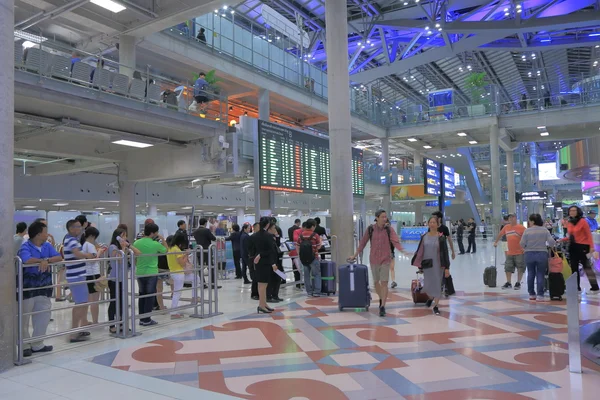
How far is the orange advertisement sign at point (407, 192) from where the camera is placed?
24.2m

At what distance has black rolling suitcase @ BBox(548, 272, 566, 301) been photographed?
27.5 ft

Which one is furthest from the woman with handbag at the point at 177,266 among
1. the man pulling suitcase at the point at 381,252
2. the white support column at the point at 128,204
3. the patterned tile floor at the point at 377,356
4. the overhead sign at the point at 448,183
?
the overhead sign at the point at 448,183

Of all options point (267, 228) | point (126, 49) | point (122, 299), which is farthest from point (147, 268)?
point (126, 49)

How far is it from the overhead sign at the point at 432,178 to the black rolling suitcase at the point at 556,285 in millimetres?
11364

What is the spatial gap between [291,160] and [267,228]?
7318 mm

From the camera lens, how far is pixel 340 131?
37.3 feet

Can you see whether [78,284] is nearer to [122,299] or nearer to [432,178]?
[122,299]

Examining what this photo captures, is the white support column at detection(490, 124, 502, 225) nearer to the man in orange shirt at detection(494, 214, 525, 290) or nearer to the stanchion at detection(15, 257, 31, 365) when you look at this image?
the man in orange shirt at detection(494, 214, 525, 290)

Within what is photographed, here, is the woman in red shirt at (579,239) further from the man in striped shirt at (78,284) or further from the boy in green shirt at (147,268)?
the man in striped shirt at (78,284)

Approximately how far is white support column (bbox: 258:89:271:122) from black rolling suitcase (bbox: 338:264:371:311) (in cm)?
1130

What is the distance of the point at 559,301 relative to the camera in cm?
835

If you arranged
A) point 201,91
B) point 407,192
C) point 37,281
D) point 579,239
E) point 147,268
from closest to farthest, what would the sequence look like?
point 37,281 < point 147,268 < point 579,239 < point 201,91 < point 407,192

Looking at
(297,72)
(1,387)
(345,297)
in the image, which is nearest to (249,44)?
(297,72)

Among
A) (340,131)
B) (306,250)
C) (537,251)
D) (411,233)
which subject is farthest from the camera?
(411,233)
